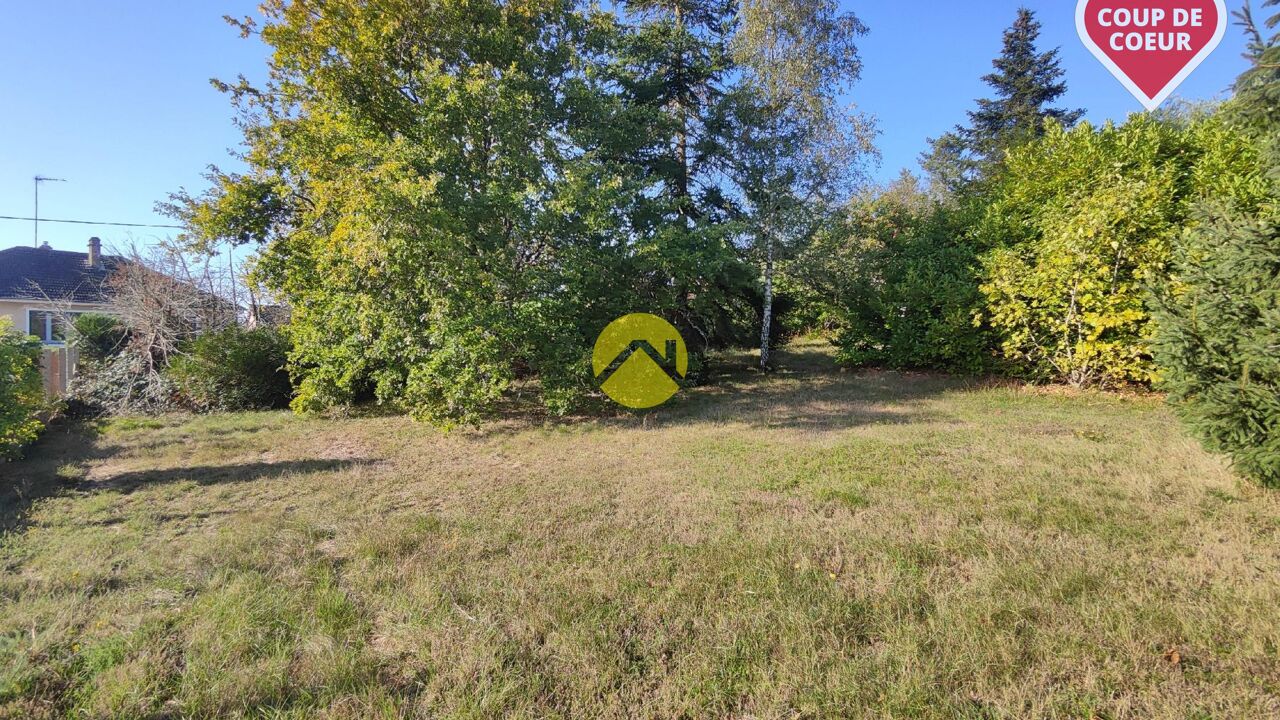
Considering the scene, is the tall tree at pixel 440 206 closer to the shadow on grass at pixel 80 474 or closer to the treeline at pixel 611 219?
the treeline at pixel 611 219

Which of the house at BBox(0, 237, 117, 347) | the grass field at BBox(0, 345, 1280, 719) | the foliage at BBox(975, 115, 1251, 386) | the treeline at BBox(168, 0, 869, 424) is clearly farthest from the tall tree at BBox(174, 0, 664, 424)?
the house at BBox(0, 237, 117, 347)

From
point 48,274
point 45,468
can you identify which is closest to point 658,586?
point 45,468

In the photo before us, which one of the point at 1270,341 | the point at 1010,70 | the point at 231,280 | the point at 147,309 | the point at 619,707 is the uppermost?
the point at 1010,70

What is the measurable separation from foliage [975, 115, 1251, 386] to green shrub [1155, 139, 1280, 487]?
423 centimetres

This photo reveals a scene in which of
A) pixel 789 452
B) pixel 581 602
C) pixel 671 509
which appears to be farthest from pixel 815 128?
pixel 581 602

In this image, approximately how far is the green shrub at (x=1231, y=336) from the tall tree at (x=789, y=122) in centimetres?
743

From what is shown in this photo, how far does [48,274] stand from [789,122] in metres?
24.3

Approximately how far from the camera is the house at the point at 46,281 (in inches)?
639

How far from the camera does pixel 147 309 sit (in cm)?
1016

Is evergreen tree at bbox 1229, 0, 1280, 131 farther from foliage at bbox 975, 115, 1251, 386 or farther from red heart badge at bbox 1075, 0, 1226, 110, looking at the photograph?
foliage at bbox 975, 115, 1251, 386

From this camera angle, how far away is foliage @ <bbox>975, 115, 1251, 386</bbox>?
26.7 ft

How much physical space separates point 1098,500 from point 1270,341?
59.0 inches

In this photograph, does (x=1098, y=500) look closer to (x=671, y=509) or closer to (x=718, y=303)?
(x=671, y=509)

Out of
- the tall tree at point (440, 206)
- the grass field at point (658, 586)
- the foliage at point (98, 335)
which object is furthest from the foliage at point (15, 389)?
the foliage at point (98, 335)
